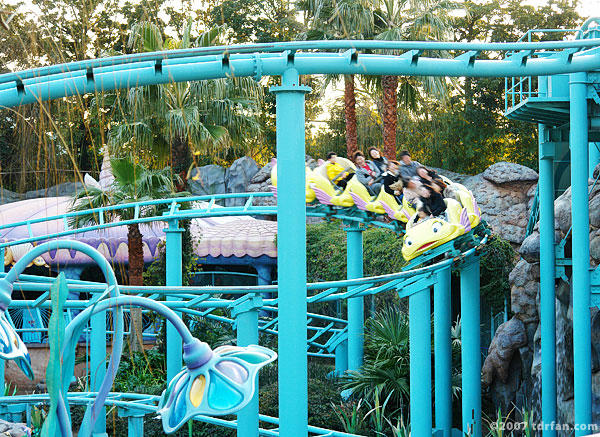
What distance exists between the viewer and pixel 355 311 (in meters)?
10.6

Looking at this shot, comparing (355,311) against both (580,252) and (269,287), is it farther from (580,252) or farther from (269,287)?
(580,252)

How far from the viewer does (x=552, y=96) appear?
7.36 meters

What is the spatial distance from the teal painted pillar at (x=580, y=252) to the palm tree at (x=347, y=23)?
7.51 meters

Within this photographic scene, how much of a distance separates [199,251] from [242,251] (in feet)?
3.21

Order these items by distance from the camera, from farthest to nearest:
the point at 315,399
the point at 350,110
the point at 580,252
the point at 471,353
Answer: the point at 350,110
the point at 315,399
the point at 471,353
the point at 580,252

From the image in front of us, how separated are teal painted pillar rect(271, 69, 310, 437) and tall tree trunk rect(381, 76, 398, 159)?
9750 millimetres

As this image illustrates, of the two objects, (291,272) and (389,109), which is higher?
(389,109)

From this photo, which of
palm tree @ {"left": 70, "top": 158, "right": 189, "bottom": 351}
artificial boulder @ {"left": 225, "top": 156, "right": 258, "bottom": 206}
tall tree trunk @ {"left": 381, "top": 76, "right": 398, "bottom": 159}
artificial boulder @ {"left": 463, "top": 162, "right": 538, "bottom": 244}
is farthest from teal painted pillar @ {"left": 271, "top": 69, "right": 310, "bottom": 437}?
artificial boulder @ {"left": 225, "top": 156, "right": 258, "bottom": 206}

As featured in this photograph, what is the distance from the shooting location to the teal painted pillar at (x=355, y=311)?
34.3 feet

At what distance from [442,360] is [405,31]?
8162 millimetres

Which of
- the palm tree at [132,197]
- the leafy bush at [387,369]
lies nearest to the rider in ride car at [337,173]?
the leafy bush at [387,369]

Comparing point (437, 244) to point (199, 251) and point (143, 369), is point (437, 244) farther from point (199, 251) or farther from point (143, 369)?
point (199, 251)

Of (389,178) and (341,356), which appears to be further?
(341,356)

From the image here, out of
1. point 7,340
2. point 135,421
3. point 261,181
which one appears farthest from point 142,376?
point 7,340
